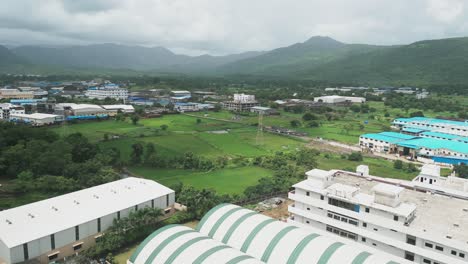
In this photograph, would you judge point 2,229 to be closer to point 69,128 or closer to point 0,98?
point 69,128

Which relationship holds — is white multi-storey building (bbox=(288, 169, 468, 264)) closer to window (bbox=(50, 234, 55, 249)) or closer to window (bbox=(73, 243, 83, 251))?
window (bbox=(73, 243, 83, 251))

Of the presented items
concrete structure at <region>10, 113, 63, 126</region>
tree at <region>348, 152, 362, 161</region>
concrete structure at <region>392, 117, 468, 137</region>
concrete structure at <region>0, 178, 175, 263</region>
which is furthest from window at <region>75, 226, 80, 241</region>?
concrete structure at <region>392, 117, 468, 137</region>

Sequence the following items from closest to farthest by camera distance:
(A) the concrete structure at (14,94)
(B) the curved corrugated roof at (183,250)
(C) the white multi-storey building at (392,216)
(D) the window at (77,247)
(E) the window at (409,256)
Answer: (B) the curved corrugated roof at (183,250) < (C) the white multi-storey building at (392,216) < (E) the window at (409,256) < (D) the window at (77,247) < (A) the concrete structure at (14,94)

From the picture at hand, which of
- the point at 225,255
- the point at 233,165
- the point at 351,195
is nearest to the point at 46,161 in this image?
the point at 233,165

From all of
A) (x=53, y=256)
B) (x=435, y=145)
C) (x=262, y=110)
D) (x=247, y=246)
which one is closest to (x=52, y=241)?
(x=53, y=256)

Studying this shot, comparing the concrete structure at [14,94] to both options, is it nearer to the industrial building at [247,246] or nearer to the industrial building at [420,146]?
the industrial building at [420,146]

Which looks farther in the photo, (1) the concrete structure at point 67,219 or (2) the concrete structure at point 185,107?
(2) the concrete structure at point 185,107

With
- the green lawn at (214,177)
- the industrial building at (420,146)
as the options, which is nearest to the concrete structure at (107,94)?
the green lawn at (214,177)
